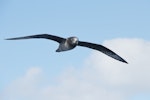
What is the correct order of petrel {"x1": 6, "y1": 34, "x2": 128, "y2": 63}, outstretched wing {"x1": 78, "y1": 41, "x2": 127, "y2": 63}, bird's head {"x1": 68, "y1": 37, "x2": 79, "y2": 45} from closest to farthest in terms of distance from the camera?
1. bird's head {"x1": 68, "y1": 37, "x2": 79, "y2": 45}
2. petrel {"x1": 6, "y1": 34, "x2": 128, "y2": 63}
3. outstretched wing {"x1": 78, "y1": 41, "x2": 127, "y2": 63}

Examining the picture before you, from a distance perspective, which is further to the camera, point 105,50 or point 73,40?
point 105,50

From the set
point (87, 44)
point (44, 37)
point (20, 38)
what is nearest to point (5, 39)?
point (20, 38)

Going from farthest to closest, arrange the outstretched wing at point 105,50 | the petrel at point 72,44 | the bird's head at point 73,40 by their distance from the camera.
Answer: the outstretched wing at point 105,50
the petrel at point 72,44
the bird's head at point 73,40

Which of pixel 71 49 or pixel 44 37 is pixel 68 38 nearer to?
pixel 71 49

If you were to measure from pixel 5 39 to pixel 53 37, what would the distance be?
18.7 feet

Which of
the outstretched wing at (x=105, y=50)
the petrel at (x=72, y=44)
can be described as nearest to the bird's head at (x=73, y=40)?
the petrel at (x=72, y=44)

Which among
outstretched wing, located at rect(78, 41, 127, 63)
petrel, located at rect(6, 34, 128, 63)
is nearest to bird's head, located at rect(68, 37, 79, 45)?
petrel, located at rect(6, 34, 128, 63)

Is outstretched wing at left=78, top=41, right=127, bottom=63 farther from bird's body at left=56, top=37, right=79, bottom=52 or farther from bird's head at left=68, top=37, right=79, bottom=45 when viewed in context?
bird's head at left=68, top=37, right=79, bottom=45

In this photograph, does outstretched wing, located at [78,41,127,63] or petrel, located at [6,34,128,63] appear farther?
outstretched wing, located at [78,41,127,63]

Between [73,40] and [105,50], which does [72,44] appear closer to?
[73,40]

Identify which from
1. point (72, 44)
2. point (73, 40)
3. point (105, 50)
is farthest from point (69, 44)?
point (105, 50)

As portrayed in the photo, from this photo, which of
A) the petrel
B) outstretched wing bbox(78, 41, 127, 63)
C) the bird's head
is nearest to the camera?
the bird's head

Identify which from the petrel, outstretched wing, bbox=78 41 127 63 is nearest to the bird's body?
the petrel

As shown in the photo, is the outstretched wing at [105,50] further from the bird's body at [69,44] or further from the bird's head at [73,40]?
the bird's head at [73,40]
